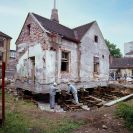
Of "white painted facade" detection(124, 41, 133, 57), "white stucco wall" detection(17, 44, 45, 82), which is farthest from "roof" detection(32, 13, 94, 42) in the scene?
"white painted facade" detection(124, 41, 133, 57)

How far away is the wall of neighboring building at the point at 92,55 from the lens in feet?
68.3

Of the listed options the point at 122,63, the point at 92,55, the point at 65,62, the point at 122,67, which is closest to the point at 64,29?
the point at 92,55

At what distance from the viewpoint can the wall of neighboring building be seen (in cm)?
2081

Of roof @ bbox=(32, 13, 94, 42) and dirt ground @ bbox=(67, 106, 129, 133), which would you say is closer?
dirt ground @ bbox=(67, 106, 129, 133)

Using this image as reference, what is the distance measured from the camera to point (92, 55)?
22188mm

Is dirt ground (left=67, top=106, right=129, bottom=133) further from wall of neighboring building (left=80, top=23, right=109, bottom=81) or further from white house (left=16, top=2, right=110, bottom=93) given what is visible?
wall of neighboring building (left=80, top=23, right=109, bottom=81)

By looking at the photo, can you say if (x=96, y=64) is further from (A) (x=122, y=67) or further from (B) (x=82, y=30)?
(A) (x=122, y=67)

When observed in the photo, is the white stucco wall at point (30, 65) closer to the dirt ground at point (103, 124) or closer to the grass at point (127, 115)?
the dirt ground at point (103, 124)

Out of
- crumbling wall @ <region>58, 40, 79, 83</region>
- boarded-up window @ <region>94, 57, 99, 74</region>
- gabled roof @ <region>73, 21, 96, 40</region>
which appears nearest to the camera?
crumbling wall @ <region>58, 40, 79, 83</region>

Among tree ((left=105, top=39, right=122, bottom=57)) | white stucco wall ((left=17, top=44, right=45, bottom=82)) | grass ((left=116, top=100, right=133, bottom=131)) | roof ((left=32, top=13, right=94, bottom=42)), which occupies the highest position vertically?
tree ((left=105, top=39, right=122, bottom=57))

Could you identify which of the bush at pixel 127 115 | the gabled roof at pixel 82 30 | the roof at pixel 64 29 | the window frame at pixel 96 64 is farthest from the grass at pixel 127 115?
the window frame at pixel 96 64

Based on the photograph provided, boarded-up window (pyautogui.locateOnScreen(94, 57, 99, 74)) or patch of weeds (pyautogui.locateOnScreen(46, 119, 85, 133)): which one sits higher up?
boarded-up window (pyautogui.locateOnScreen(94, 57, 99, 74))

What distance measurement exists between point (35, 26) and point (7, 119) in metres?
10.0

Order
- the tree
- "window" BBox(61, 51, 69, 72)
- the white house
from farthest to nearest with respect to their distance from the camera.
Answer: the tree → "window" BBox(61, 51, 69, 72) → the white house
